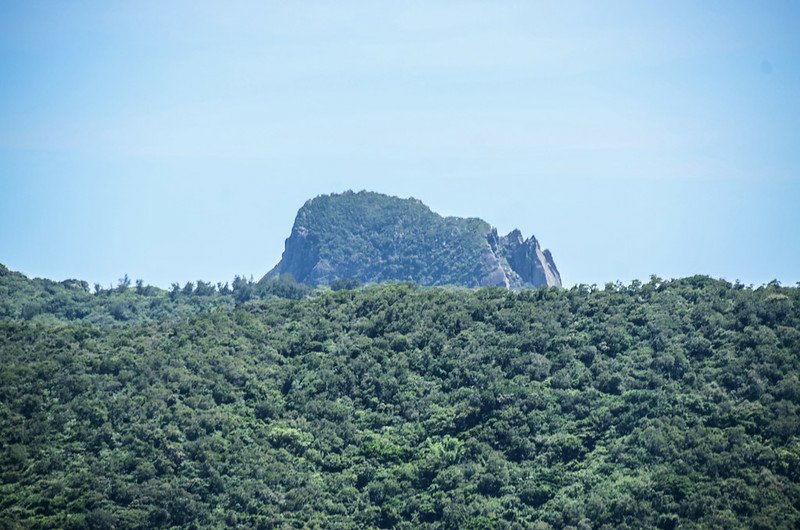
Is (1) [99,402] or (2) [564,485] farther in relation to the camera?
(1) [99,402]

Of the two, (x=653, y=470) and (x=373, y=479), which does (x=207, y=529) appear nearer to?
(x=373, y=479)

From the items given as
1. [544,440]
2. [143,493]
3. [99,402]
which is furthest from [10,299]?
[544,440]

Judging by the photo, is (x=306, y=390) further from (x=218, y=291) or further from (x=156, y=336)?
(x=218, y=291)

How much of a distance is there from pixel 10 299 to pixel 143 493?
209ft

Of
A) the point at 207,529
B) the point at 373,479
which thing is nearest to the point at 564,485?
the point at 373,479

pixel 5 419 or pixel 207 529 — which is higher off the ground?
→ pixel 5 419

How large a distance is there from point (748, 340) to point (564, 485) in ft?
60.7

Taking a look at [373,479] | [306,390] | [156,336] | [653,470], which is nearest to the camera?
[653,470]

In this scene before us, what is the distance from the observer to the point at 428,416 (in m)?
97.8

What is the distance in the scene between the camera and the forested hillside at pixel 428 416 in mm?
84625

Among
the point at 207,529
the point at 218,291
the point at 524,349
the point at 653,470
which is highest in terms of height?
the point at 218,291

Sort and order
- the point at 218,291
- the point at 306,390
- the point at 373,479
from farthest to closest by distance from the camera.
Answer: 1. the point at 218,291
2. the point at 306,390
3. the point at 373,479

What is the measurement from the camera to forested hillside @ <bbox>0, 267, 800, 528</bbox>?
278ft

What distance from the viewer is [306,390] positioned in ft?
338
